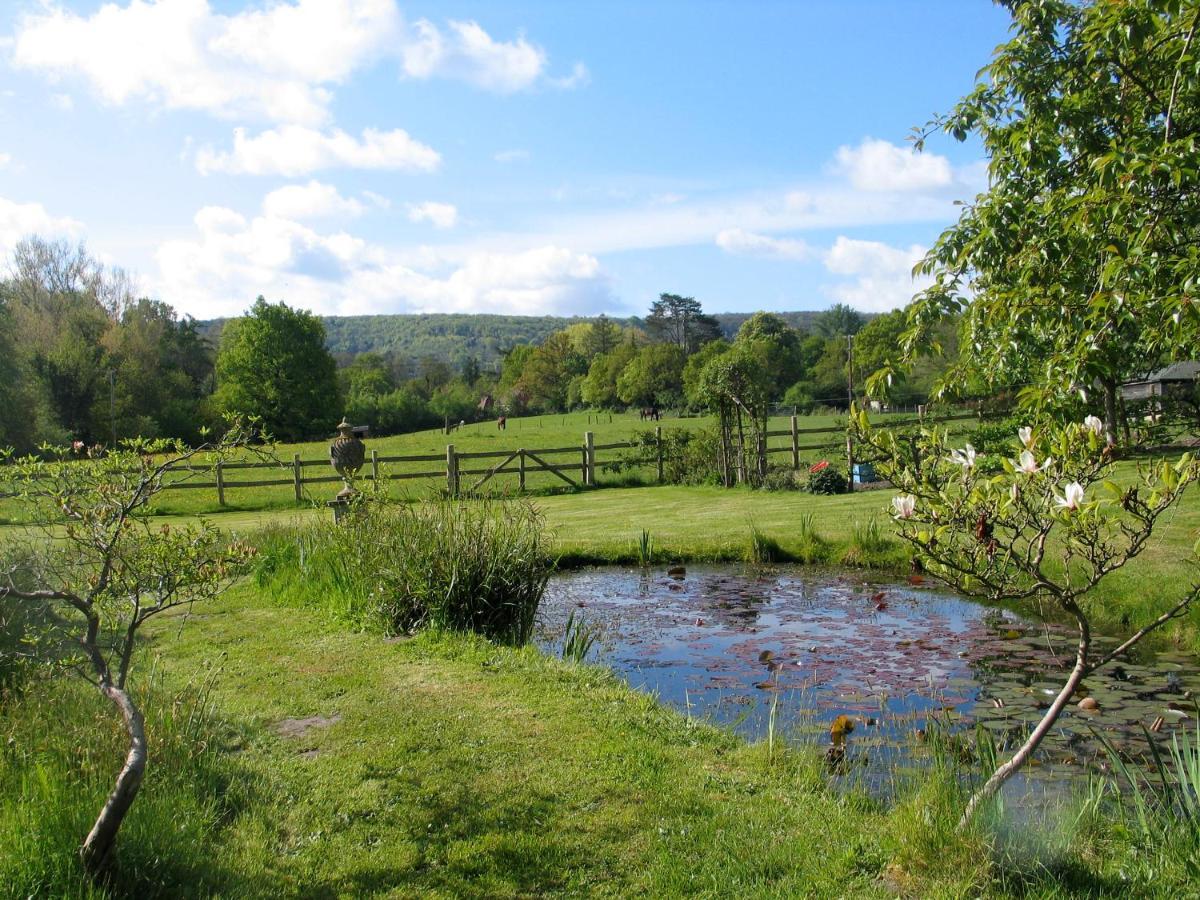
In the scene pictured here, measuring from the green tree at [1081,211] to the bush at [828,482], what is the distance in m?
13.0

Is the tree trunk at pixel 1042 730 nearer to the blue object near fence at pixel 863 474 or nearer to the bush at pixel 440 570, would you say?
the bush at pixel 440 570

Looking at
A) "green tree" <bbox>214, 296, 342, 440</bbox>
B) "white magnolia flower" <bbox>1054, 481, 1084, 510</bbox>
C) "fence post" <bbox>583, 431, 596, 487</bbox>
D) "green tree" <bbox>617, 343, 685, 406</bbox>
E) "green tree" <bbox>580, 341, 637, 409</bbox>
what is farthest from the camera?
"green tree" <bbox>580, 341, 637, 409</bbox>

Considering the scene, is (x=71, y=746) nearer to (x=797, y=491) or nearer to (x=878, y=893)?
(x=878, y=893)

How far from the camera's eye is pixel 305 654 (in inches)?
298

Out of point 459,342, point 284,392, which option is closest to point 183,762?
point 284,392

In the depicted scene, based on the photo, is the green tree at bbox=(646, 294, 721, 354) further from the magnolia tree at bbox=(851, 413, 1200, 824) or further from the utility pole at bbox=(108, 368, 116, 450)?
the magnolia tree at bbox=(851, 413, 1200, 824)

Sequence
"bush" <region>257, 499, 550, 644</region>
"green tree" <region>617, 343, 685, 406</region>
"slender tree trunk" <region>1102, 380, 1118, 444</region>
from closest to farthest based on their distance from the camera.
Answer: "slender tree trunk" <region>1102, 380, 1118, 444</region> → "bush" <region>257, 499, 550, 644</region> → "green tree" <region>617, 343, 685, 406</region>

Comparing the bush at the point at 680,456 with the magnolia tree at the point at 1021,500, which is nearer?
the magnolia tree at the point at 1021,500

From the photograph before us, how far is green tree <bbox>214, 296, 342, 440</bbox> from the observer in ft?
172

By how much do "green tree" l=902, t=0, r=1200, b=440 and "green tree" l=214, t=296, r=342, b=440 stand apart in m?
50.3

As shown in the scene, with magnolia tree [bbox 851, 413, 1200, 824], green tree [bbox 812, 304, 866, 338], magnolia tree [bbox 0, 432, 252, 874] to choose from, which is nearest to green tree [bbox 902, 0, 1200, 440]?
magnolia tree [bbox 851, 413, 1200, 824]

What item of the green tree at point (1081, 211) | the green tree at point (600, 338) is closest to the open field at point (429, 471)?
the green tree at point (1081, 211)

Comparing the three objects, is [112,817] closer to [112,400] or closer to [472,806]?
[472,806]

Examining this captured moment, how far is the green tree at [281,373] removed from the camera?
5228cm
